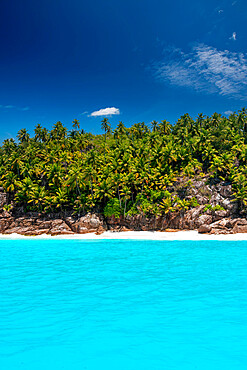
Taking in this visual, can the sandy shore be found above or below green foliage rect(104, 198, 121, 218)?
below

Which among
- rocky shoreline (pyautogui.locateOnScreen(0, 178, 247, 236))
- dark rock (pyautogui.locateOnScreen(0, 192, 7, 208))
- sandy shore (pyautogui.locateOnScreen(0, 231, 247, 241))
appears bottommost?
sandy shore (pyautogui.locateOnScreen(0, 231, 247, 241))

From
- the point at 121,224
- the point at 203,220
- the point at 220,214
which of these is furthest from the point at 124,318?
the point at 220,214

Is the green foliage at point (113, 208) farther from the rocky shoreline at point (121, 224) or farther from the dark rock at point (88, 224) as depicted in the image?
the dark rock at point (88, 224)

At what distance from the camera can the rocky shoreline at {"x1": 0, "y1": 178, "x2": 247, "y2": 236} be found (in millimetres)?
44656

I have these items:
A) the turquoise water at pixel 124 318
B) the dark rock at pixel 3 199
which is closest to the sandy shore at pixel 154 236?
the dark rock at pixel 3 199

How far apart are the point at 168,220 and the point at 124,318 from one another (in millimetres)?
38578

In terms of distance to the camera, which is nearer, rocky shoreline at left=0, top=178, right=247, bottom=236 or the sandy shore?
the sandy shore

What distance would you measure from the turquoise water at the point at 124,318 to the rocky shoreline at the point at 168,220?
2844 cm

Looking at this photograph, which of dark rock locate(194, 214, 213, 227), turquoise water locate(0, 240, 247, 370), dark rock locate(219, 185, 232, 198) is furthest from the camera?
dark rock locate(219, 185, 232, 198)

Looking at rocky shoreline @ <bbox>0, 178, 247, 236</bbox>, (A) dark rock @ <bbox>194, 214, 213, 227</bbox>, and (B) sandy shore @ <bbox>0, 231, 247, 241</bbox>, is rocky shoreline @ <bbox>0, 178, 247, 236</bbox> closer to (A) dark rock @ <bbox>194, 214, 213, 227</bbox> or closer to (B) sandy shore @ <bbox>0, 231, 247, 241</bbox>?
(A) dark rock @ <bbox>194, 214, 213, 227</bbox>

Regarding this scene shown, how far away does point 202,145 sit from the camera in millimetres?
58188

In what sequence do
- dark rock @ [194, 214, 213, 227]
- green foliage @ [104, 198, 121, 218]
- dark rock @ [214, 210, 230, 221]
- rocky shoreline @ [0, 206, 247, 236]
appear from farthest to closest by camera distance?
green foliage @ [104, 198, 121, 218]
dark rock @ [214, 210, 230, 221]
dark rock @ [194, 214, 213, 227]
rocky shoreline @ [0, 206, 247, 236]

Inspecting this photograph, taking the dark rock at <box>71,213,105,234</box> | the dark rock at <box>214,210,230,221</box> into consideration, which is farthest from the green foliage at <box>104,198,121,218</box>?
the dark rock at <box>214,210,230,221</box>

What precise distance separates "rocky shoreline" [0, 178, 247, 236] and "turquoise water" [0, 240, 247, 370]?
28442 mm
